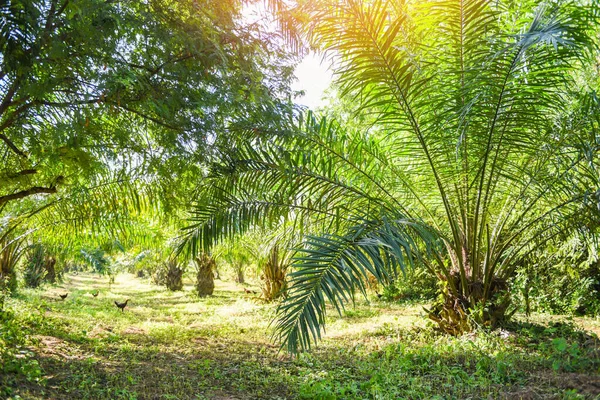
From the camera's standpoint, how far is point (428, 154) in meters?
4.76

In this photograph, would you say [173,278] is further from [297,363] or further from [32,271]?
[297,363]

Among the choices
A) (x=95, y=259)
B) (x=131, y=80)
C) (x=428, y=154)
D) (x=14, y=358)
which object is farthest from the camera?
(x=95, y=259)

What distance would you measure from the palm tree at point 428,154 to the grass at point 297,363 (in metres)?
0.70

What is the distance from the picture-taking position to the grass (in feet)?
12.8

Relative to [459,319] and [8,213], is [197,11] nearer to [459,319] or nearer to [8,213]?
[459,319]

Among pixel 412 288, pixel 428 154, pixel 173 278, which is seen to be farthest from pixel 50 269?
A: pixel 428 154

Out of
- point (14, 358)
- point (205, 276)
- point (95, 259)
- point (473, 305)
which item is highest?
point (95, 259)

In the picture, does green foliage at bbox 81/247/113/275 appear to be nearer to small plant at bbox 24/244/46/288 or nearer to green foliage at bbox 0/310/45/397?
green foliage at bbox 0/310/45/397

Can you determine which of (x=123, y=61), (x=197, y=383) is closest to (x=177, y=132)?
(x=123, y=61)

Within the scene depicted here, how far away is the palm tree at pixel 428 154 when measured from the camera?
3.62 metres

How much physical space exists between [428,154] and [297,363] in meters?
3.07

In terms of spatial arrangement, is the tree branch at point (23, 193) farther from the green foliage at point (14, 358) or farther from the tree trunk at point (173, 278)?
the tree trunk at point (173, 278)

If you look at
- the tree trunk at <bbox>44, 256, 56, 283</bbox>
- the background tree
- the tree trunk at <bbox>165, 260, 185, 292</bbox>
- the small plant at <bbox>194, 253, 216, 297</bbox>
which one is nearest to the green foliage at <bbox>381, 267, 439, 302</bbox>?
the small plant at <bbox>194, 253, 216, 297</bbox>

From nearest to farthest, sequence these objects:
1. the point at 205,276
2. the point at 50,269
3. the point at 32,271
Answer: the point at 205,276
the point at 32,271
the point at 50,269
